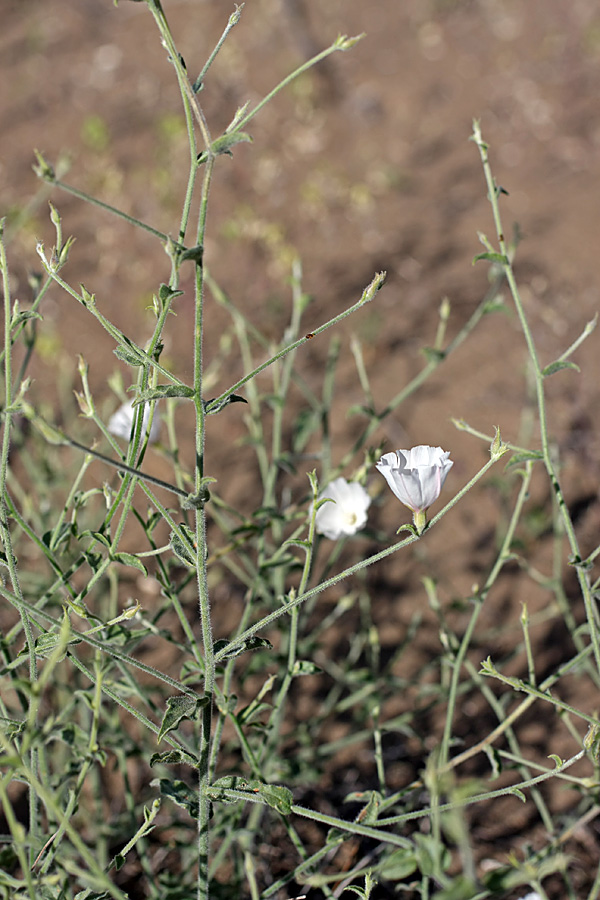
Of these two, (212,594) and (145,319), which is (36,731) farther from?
(145,319)

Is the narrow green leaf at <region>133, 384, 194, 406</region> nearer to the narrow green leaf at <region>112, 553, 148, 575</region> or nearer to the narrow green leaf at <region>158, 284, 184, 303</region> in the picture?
the narrow green leaf at <region>158, 284, 184, 303</region>

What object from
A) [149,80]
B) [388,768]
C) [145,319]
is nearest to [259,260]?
[145,319]

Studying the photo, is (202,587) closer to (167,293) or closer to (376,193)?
(167,293)

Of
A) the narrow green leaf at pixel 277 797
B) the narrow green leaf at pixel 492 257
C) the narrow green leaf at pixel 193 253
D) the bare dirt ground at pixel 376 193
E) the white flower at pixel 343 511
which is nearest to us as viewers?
the narrow green leaf at pixel 193 253

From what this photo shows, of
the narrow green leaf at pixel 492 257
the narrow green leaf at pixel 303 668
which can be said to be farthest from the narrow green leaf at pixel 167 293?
the narrow green leaf at pixel 303 668

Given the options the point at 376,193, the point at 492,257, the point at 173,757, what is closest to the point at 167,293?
the point at 492,257

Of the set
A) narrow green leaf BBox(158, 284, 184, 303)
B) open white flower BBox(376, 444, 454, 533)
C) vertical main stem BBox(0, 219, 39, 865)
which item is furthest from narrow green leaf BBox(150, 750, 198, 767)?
narrow green leaf BBox(158, 284, 184, 303)

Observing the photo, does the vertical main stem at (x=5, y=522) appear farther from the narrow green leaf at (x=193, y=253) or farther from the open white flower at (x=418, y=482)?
the open white flower at (x=418, y=482)
